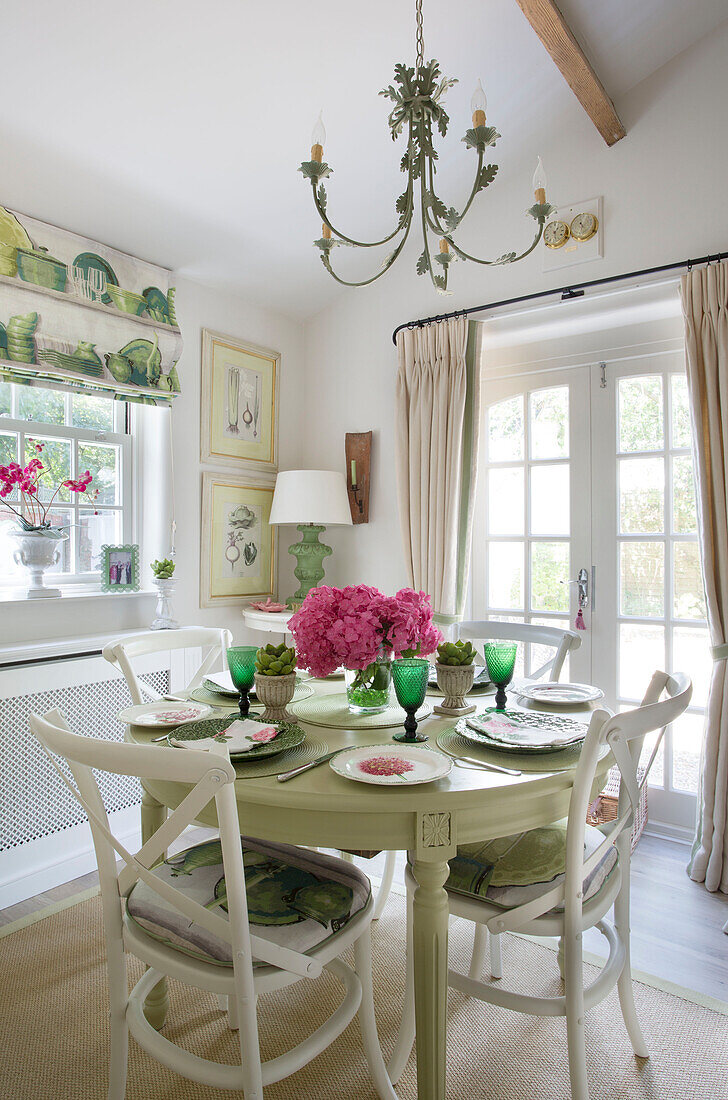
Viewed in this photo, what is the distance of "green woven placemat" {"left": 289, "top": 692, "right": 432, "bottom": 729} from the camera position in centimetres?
161

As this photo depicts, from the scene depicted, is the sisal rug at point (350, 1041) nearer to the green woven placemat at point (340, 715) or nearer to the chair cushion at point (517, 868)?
the chair cushion at point (517, 868)

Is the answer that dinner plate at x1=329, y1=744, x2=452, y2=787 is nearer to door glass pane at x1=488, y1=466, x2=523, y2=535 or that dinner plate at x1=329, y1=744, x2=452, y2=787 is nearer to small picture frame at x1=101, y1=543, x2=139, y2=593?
small picture frame at x1=101, y1=543, x2=139, y2=593

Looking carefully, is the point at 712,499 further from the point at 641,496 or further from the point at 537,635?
the point at 537,635

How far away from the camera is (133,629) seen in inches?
112

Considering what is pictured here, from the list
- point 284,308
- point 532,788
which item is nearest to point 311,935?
point 532,788

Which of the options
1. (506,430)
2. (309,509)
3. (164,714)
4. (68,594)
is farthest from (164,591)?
(506,430)

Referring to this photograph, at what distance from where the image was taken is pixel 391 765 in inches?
50.6

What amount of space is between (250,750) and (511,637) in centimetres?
129

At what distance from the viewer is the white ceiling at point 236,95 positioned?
2043 millimetres

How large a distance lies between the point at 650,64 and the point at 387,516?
6.97 ft

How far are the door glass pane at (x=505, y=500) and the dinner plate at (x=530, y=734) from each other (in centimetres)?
166

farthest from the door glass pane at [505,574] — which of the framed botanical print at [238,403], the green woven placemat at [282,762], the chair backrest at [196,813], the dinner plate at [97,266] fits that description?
the chair backrest at [196,813]

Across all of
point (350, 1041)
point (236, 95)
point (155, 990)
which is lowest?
point (350, 1041)

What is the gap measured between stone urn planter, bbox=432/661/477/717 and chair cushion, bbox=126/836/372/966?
47 cm
